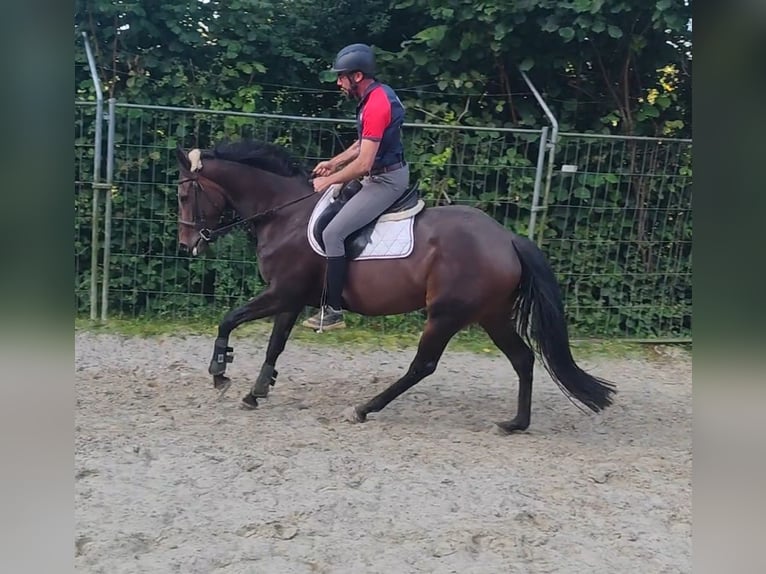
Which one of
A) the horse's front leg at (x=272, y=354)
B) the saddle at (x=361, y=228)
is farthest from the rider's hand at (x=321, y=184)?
the horse's front leg at (x=272, y=354)

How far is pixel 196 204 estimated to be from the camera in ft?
17.5

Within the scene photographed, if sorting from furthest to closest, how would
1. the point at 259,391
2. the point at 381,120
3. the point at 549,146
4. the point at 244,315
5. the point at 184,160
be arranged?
the point at 549,146 → the point at 259,391 → the point at 184,160 → the point at 244,315 → the point at 381,120

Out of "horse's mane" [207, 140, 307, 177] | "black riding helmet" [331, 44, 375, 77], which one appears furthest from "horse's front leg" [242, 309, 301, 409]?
"black riding helmet" [331, 44, 375, 77]

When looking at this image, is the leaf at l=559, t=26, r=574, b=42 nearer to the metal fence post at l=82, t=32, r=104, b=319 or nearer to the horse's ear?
the horse's ear

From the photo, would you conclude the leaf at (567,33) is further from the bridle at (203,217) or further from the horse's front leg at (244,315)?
the horse's front leg at (244,315)

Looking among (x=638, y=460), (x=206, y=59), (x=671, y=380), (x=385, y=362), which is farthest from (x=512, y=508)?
(x=206, y=59)

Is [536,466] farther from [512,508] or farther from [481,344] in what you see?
[481,344]

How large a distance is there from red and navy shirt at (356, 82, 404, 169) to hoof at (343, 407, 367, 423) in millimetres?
1710

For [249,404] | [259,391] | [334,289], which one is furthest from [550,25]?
[249,404]

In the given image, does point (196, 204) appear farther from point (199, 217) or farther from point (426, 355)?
point (426, 355)

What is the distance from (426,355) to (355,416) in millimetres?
677

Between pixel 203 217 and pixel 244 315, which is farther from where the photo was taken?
pixel 203 217

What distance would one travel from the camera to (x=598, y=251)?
8422mm
